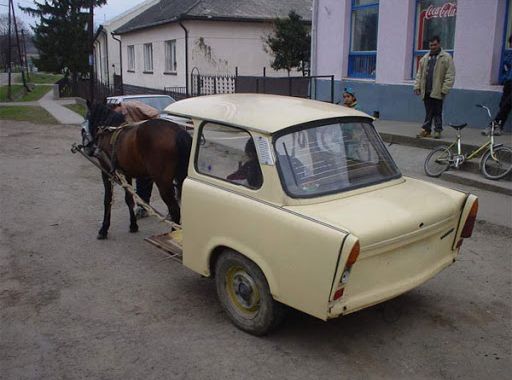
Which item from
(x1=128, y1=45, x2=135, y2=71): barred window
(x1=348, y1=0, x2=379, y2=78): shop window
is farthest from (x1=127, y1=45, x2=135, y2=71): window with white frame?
(x1=348, y1=0, x2=379, y2=78): shop window

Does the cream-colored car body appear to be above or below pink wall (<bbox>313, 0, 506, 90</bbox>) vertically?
below

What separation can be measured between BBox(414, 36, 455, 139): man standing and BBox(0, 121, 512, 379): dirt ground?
4.08m

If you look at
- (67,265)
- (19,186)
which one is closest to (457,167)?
(67,265)

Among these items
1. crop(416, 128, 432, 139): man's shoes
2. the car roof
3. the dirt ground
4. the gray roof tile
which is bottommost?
the dirt ground

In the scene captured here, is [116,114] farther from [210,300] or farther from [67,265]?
[210,300]

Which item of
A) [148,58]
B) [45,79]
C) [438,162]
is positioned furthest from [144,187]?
[45,79]

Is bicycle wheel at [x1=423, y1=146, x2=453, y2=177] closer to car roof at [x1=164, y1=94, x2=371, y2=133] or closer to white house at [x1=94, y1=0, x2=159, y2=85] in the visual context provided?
car roof at [x1=164, y1=94, x2=371, y2=133]

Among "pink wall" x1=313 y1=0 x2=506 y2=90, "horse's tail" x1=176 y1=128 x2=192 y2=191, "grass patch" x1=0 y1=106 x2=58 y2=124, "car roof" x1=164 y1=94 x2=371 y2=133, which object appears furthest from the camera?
"grass patch" x1=0 y1=106 x2=58 y2=124

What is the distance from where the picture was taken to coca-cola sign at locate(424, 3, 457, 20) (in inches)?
468

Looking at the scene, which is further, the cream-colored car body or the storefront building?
the storefront building

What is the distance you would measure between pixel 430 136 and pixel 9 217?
772 centimetres

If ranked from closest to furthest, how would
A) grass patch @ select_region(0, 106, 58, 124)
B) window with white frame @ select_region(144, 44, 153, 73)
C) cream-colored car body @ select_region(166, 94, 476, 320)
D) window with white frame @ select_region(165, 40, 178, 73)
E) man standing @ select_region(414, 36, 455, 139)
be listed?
1. cream-colored car body @ select_region(166, 94, 476, 320)
2. man standing @ select_region(414, 36, 455, 139)
3. grass patch @ select_region(0, 106, 58, 124)
4. window with white frame @ select_region(165, 40, 178, 73)
5. window with white frame @ select_region(144, 44, 153, 73)

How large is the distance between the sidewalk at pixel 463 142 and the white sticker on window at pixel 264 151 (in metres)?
5.26

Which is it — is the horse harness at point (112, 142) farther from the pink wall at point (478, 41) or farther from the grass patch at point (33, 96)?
the grass patch at point (33, 96)
